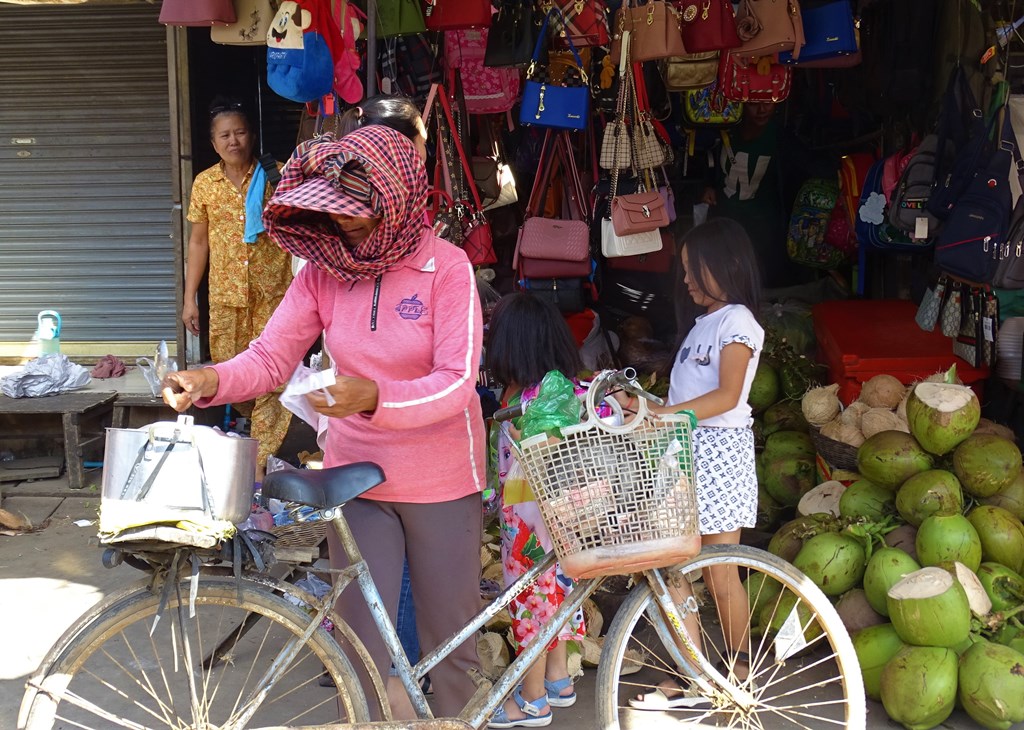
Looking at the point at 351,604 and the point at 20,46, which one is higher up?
the point at 20,46

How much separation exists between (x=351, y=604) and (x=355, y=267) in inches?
36.3

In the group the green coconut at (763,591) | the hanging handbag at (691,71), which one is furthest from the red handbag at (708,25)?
the green coconut at (763,591)

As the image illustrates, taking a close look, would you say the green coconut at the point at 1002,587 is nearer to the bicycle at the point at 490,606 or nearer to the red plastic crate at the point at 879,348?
the bicycle at the point at 490,606

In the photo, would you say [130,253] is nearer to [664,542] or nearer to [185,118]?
[185,118]

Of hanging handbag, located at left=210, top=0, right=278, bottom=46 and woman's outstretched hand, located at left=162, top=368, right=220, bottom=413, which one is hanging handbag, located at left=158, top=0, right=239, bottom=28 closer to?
hanging handbag, located at left=210, top=0, right=278, bottom=46

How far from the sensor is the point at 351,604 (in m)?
2.89

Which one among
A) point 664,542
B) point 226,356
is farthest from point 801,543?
point 226,356

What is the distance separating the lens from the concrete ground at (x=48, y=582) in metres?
3.85

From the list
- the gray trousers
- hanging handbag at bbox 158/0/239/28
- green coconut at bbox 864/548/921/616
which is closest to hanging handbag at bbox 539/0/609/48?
hanging handbag at bbox 158/0/239/28

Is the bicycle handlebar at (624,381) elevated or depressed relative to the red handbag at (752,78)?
depressed

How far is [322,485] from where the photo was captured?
103 inches

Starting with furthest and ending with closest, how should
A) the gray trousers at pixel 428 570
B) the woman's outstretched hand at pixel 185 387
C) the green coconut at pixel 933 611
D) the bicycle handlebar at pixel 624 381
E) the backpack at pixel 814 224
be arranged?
the backpack at pixel 814 224 < the green coconut at pixel 933 611 < the gray trousers at pixel 428 570 < the bicycle handlebar at pixel 624 381 < the woman's outstretched hand at pixel 185 387

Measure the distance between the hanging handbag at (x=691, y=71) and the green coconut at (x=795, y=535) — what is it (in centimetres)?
235

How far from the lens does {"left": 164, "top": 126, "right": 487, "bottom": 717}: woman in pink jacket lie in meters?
2.63
